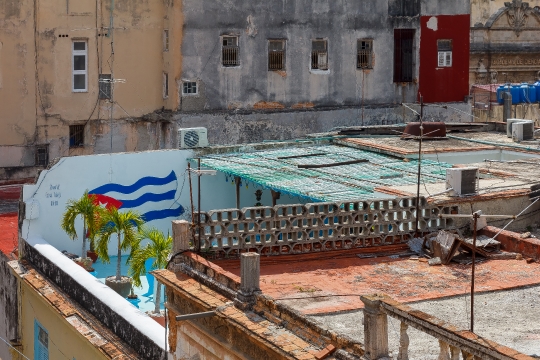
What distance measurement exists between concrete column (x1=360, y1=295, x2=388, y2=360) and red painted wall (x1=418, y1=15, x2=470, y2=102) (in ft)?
83.4

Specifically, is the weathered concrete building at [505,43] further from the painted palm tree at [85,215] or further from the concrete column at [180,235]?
the concrete column at [180,235]

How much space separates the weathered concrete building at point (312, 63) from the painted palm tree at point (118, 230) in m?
9.86

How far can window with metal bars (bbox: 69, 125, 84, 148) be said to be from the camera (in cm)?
3291

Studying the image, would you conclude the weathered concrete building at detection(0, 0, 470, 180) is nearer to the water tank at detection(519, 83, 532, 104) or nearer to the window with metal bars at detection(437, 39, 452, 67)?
the window with metal bars at detection(437, 39, 452, 67)

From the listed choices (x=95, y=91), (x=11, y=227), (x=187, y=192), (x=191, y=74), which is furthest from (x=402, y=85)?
(x=11, y=227)

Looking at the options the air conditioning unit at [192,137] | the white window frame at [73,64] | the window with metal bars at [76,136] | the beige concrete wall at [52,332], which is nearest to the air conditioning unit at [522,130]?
the air conditioning unit at [192,137]

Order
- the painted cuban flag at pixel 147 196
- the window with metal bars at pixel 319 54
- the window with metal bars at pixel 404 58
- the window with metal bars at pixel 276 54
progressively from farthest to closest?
the window with metal bars at pixel 404 58
the window with metal bars at pixel 319 54
the window with metal bars at pixel 276 54
the painted cuban flag at pixel 147 196

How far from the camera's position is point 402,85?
36.4 meters

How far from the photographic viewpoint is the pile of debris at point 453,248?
54.1 feet

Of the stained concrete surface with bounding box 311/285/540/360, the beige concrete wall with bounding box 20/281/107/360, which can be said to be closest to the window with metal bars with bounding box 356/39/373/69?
the beige concrete wall with bounding box 20/281/107/360

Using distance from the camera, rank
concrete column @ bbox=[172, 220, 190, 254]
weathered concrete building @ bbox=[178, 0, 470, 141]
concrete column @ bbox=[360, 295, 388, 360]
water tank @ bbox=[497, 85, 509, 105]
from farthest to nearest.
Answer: water tank @ bbox=[497, 85, 509, 105] → weathered concrete building @ bbox=[178, 0, 470, 141] → concrete column @ bbox=[172, 220, 190, 254] → concrete column @ bbox=[360, 295, 388, 360]

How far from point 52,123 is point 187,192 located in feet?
26.5

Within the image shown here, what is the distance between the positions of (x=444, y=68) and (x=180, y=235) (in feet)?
75.5

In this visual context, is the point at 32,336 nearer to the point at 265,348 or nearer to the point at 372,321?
the point at 265,348
